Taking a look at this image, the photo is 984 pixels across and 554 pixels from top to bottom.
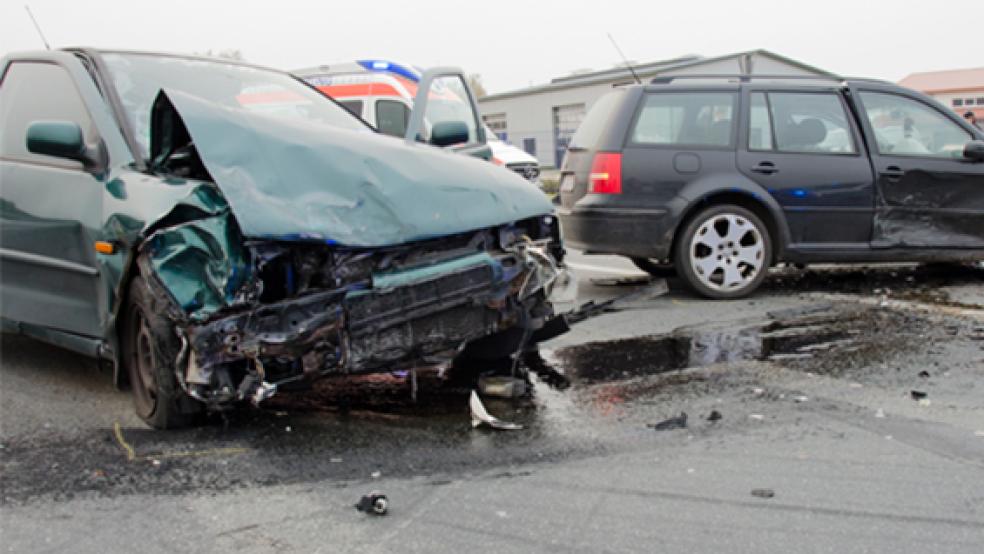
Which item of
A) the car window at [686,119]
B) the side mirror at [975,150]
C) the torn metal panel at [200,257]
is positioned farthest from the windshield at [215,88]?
the side mirror at [975,150]

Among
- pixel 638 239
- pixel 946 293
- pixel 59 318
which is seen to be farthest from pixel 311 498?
pixel 946 293

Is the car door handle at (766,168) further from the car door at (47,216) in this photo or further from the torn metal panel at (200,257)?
the car door at (47,216)

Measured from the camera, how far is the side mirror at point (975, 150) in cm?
723

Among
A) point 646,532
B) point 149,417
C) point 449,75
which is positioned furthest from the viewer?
point 449,75

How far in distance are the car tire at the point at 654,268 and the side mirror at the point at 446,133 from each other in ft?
11.4

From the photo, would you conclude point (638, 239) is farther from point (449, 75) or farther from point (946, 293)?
point (946, 293)

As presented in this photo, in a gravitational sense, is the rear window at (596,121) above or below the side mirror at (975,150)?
above

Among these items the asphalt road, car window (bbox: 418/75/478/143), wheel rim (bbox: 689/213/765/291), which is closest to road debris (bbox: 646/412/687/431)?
the asphalt road

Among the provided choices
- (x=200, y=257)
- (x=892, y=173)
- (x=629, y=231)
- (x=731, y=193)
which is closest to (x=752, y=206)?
(x=731, y=193)

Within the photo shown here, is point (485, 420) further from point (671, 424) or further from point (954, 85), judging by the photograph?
point (954, 85)

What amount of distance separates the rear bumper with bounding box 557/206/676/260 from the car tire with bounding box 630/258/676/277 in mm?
1352

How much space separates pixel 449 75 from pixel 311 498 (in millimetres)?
3710

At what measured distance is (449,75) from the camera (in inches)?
245

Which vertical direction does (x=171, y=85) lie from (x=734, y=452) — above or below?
above
